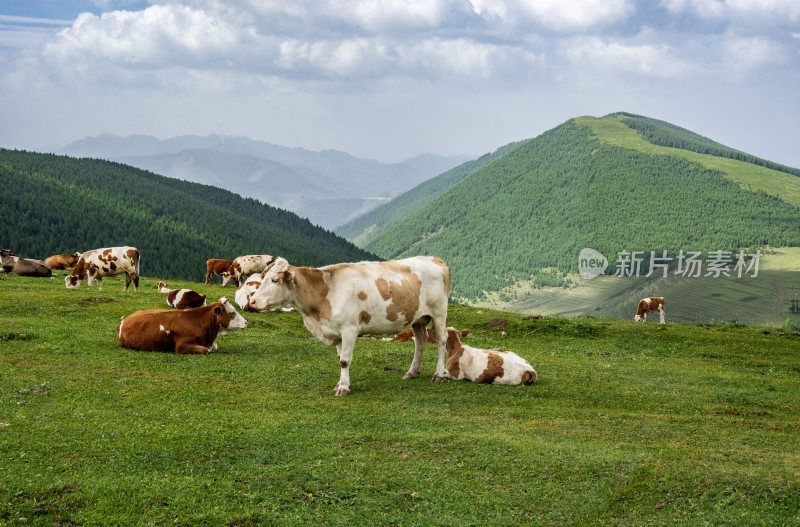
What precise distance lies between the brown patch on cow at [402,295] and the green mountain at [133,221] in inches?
3541

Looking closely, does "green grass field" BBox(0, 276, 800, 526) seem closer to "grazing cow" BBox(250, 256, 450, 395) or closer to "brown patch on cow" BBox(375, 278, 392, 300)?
"grazing cow" BBox(250, 256, 450, 395)

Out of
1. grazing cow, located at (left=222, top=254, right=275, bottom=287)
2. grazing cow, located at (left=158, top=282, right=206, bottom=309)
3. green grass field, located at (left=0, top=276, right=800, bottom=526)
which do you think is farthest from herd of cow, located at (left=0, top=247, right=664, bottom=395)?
grazing cow, located at (left=222, top=254, right=275, bottom=287)

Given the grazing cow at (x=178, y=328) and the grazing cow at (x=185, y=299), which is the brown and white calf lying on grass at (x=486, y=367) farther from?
the grazing cow at (x=185, y=299)

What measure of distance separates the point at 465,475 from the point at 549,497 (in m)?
1.32

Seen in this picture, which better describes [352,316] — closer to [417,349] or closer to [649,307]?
[417,349]

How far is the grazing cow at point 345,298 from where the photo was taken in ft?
50.8

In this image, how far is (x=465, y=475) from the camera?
10023 mm

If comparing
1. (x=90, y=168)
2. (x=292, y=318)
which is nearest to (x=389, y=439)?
(x=292, y=318)

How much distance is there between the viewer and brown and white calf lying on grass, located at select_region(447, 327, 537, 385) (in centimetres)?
1702

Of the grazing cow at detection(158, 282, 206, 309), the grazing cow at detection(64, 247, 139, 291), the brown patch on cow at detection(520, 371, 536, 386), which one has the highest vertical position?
the grazing cow at detection(64, 247, 139, 291)

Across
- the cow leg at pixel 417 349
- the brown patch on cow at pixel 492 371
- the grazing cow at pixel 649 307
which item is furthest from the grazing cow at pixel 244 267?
the brown patch on cow at pixel 492 371

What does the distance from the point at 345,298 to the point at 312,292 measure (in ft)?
2.80

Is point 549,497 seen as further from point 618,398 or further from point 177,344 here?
point 177,344

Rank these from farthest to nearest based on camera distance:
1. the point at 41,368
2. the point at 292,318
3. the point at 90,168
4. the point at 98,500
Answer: the point at 90,168
the point at 292,318
the point at 41,368
the point at 98,500
